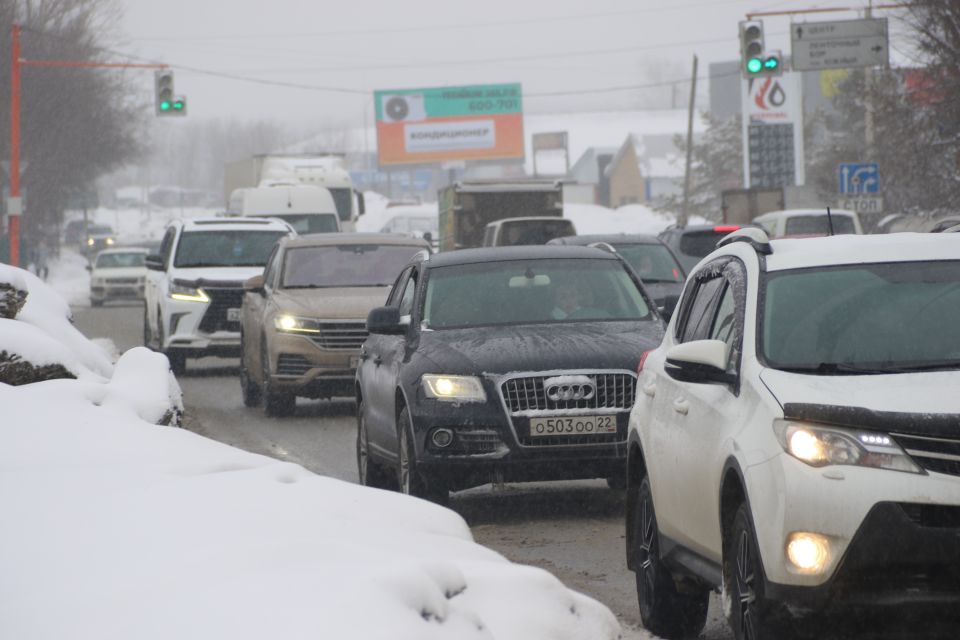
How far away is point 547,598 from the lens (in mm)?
5191

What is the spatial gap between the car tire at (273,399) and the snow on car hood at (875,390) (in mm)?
11597

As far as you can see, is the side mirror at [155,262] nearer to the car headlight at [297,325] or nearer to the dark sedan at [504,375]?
the car headlight at [297,325]

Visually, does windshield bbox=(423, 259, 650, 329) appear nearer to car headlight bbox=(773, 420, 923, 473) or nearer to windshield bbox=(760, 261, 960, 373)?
windshield bbox=(760, 261, 960, 373)

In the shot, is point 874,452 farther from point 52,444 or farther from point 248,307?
point 248,307

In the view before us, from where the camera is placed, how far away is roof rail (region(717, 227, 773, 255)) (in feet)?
20.9

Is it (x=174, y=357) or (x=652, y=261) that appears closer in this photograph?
(x=652, y=261)

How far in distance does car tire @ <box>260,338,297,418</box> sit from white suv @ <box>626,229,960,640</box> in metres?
9.78

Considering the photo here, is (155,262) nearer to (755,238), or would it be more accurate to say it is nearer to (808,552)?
(755,238)

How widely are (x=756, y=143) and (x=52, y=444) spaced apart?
69554 mm

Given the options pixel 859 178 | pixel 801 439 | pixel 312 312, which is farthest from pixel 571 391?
pixel 859 178

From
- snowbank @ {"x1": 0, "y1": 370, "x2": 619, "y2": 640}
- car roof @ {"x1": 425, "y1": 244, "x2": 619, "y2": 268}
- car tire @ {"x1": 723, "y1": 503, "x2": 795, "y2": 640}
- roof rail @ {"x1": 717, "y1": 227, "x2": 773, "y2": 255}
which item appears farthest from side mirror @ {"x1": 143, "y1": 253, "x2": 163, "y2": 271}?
car tire @ {"x1": 723, "y1": 503, "x2": 795, "y2": 640}

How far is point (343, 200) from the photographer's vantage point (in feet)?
144

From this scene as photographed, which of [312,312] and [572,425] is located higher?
[312,312]

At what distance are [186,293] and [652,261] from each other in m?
5.89
